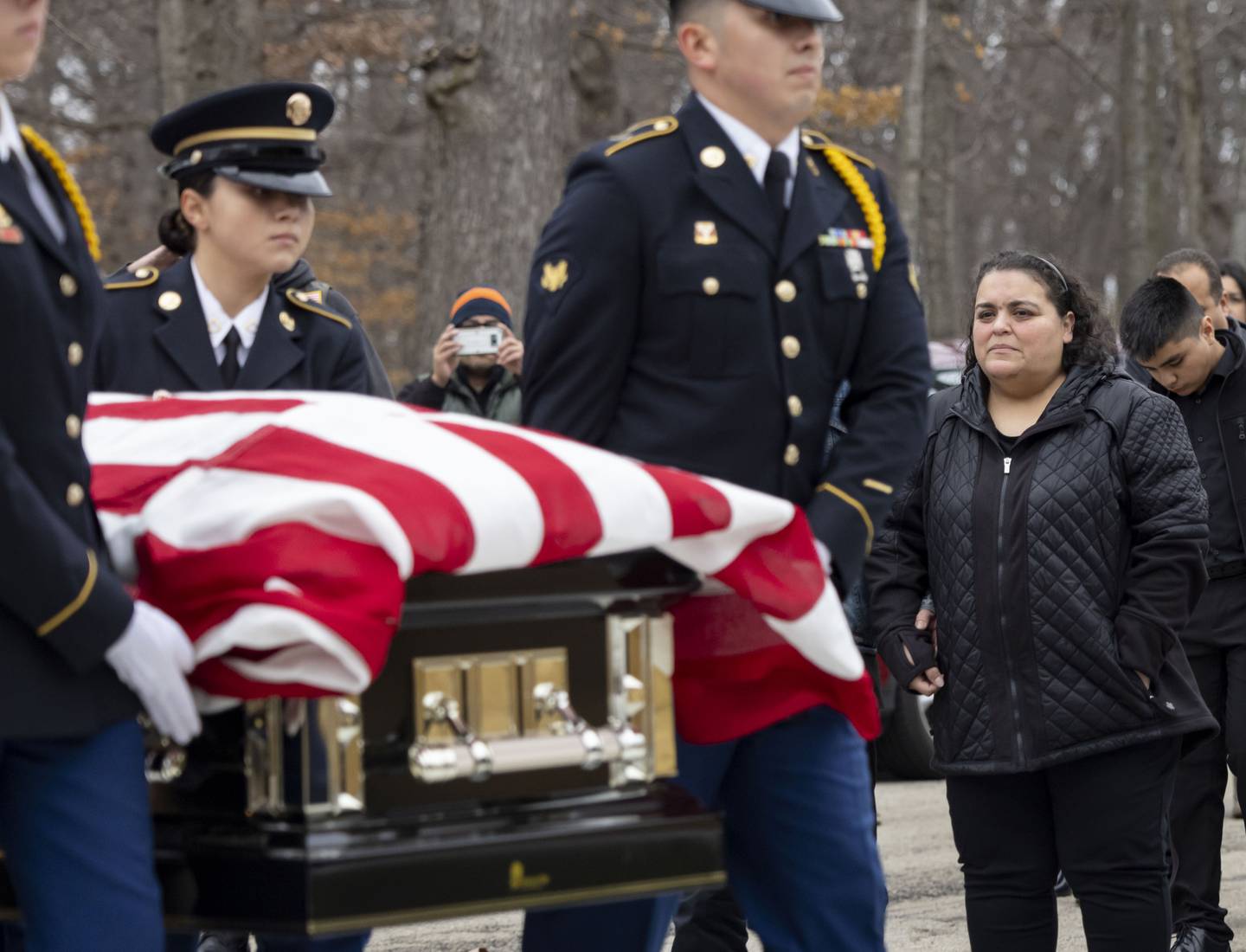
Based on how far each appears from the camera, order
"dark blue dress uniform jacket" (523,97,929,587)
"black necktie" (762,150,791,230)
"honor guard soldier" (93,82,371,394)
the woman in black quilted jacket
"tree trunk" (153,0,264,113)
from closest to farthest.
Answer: "dark blue dress uniform jacket" (523,97,929,587), "black necktie" (762,150,791,230), "honor guard soldier" (93,82,371,394), the woman in black quilted jacket, "tree trunk" (153,0,264,113)

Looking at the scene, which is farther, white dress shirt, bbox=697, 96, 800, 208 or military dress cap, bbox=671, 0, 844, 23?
white dress shirt, bbox=697, 96, 800, 208

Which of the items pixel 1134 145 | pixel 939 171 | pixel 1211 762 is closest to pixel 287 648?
pixel 1211 762

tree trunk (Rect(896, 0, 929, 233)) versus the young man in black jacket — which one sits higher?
tree trunk (Rect(896, 0, 929, 233))

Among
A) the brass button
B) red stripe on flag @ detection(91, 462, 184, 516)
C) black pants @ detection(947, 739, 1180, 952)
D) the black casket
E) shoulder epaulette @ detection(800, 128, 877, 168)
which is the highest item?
shoulder epaulette @ detection(800, 128, 877, 168)

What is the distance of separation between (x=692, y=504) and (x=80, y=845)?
0.99 m

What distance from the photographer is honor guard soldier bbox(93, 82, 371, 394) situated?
427 centimetres

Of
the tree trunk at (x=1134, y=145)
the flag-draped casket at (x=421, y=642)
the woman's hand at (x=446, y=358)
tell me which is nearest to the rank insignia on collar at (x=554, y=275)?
the flag-draped casket at (x=421, y=642)

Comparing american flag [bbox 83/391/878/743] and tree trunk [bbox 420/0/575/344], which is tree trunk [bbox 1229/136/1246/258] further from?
american flag [bbox 83/391/878/743]

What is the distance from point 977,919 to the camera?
16.2ft

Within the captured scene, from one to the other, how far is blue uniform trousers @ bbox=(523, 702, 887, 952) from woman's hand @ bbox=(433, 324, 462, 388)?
12.5ft

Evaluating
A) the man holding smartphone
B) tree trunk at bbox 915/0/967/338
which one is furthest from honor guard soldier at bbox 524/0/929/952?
tree trunk at bbox 915/0/967/338

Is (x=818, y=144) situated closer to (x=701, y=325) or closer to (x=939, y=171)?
(x=701, y=325)

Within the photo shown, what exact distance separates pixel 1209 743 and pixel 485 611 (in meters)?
3.58

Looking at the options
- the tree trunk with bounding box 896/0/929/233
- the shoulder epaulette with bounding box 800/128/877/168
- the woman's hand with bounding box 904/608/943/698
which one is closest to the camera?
the shoulder epaulette with bounding box 800/128/877/168
